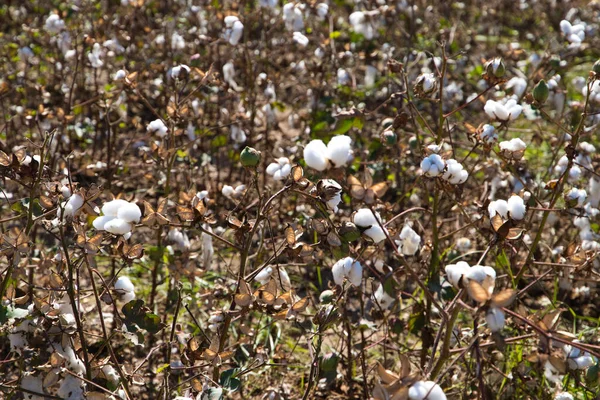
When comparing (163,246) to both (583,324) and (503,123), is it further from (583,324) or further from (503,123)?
(583,324)

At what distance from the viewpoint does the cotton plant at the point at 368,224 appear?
1.46 metres

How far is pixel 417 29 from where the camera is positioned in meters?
4.47

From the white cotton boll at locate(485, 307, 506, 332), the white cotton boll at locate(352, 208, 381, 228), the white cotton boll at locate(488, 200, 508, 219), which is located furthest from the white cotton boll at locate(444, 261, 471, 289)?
the white cotton boll at locate(488, 200, 508, 219)

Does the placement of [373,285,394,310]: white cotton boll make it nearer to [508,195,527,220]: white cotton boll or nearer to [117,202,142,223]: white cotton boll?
[508,195,527,220]: white cotton boll

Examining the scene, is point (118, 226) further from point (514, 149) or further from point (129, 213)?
point (514, 149)

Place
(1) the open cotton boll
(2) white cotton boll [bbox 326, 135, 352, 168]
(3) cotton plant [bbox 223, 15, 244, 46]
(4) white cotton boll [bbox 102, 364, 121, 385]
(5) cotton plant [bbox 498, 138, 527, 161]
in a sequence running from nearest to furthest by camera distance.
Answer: (2) white cotton boll [bbox 326, 135, 352, 168], (1) the open cotton boll, (4) white cotton boll [bbox 102, 364, 121, 385], (5) cotton plant [bbox 498, 138, 527, 161], (3) cotton plant [bbox 223, 15, 244, 46]

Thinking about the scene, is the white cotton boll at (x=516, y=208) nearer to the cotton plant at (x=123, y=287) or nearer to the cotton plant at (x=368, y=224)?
the cotton plant at (x=368, y=224)

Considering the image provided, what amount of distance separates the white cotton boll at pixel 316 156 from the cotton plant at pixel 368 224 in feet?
0.47

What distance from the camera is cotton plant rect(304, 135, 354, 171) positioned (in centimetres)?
136

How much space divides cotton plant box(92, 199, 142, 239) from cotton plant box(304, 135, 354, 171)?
37 cm

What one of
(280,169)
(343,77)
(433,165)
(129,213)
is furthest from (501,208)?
(343,77)

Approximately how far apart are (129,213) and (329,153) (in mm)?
426

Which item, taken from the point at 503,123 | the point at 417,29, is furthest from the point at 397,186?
the point at 417,29

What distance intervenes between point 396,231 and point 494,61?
0.49 m
